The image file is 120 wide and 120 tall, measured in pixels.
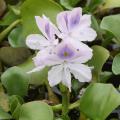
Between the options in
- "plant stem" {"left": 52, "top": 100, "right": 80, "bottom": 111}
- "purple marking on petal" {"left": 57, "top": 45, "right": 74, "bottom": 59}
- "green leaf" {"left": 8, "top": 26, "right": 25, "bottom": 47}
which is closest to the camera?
"purple marking on petal" {"left": 57, "top": 45, "right": 74, "bottom": 59}

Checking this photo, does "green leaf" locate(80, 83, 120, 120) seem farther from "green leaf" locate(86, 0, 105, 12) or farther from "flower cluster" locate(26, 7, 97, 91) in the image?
"green leaf" locate(86, 0, 105, 12)

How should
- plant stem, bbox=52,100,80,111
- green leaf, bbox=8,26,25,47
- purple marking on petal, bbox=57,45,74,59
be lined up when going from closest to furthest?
purple marking on petal, bbox=57,45,74,59, plant stem, bbox=52,100,80,111, green leaf, bbox=8,26,25,47

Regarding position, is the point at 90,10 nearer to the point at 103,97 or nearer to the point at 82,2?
the point at 82,2

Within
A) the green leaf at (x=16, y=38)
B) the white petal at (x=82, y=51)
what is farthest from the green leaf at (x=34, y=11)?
the white petal at (x=82, y=51)

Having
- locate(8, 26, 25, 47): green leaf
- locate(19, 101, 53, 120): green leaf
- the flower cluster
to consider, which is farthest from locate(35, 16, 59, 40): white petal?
locate(8, 26, 25, 47): green leaf

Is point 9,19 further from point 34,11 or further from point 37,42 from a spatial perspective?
point 37,42

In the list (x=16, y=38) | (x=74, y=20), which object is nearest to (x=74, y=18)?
(x=74, y=20)
